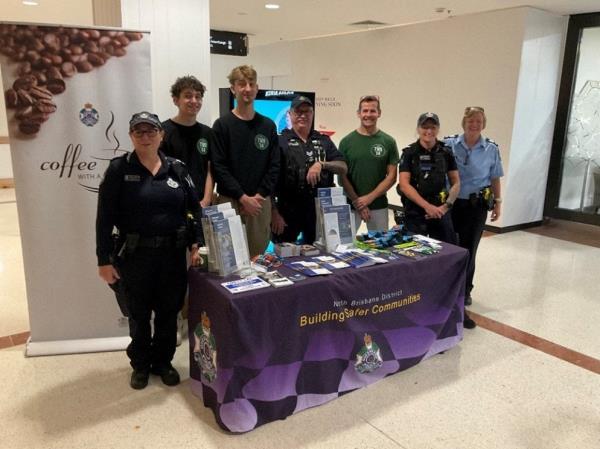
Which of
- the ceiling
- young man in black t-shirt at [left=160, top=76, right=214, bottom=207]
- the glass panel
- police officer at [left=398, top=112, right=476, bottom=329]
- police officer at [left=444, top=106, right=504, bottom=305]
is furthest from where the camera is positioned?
the glass panel

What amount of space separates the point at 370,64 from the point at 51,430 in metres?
6.56

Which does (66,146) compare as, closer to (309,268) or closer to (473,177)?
(309,268)

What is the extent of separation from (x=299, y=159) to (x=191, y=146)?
65cm

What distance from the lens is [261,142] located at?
9.64 feet

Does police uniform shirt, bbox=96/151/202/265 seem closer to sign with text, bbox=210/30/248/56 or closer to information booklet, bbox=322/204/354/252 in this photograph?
information booklet, bbox=322/204/354/252

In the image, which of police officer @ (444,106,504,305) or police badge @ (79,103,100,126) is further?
police officer @ (444,106,504,305)

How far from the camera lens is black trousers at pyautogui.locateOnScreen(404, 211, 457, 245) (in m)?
3.42

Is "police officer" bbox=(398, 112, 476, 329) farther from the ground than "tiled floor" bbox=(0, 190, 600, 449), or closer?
farther from the ground

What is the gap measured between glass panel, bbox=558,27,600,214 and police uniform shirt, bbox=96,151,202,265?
5.77 metres

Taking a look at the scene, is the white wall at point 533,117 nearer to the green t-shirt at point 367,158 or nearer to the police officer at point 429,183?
the police officer at point 429,183

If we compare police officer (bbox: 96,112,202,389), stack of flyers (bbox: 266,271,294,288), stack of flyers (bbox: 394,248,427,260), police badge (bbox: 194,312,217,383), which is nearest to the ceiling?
stack of flyers (bbox: 394,248,427,260)

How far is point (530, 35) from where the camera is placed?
5.71 m

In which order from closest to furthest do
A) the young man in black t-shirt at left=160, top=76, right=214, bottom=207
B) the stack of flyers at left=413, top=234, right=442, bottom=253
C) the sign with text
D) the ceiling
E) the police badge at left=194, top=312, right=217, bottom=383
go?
the police badge at left=194, top=312, right=217, bottom=383
the young man in black t-shirt at left=160, top=76, right=214, bottom=207
the stack of flyers at left=413, top=234, right=442, bottom=253
the ceiling
the sign with text

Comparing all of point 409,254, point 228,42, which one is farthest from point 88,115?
point 228,42
